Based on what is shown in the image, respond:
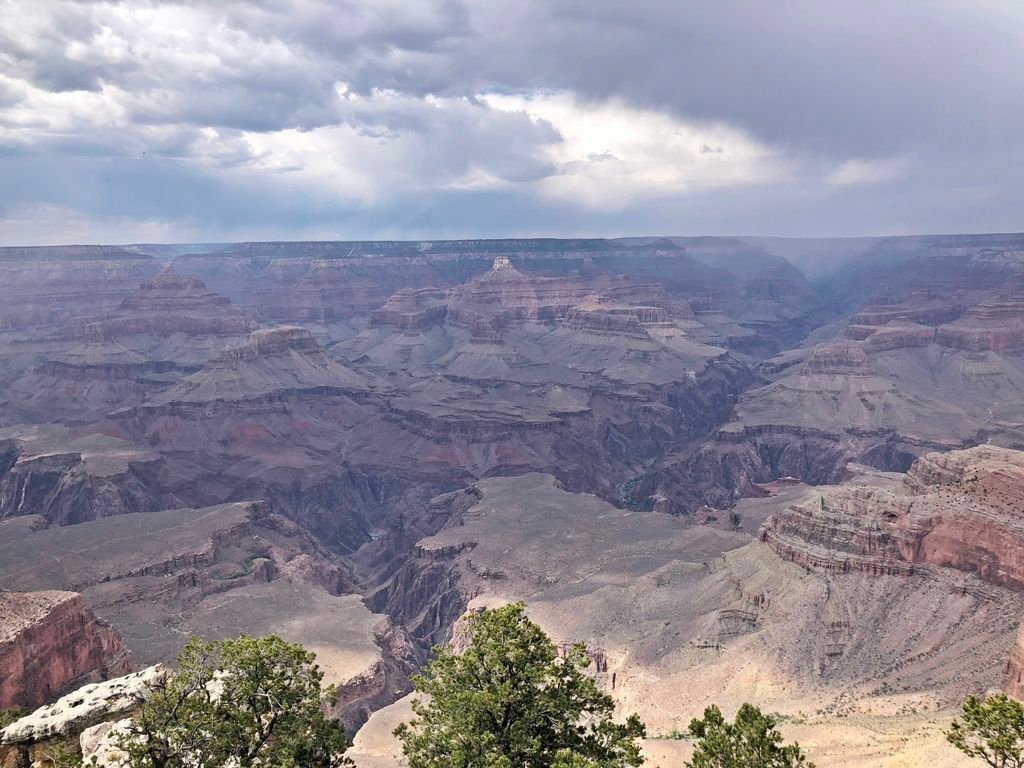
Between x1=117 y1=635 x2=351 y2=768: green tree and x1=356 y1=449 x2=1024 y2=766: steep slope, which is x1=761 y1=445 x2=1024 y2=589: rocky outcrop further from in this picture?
x1=117 y1=635 x2=351 y2=768: green tree

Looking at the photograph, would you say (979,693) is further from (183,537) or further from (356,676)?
(183,537)

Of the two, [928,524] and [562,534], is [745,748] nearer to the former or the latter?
[928,524]

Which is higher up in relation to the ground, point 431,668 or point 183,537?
point 431,668

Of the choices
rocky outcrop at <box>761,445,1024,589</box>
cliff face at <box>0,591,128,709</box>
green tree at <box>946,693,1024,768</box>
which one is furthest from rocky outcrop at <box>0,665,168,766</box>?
rocky outcrop at <box>761,445,1024,589</box>

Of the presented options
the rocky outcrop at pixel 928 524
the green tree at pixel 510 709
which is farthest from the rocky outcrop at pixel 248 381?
the green tree at pixel 510 709

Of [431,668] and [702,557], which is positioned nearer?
[431,668]

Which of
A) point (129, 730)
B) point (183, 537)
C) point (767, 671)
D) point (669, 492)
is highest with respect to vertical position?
point (129, 730)

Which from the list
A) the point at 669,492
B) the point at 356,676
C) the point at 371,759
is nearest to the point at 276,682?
the point at 371,759

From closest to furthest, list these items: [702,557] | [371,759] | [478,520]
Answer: [371,759], [702,557], [478,520]

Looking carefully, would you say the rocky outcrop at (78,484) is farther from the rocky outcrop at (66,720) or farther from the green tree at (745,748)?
the green tree at (745,748)
